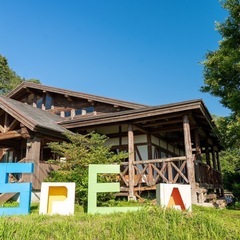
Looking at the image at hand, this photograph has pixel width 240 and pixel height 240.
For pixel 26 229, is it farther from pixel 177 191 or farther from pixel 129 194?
pixel 129 194

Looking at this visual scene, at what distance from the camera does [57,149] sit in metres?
10.4

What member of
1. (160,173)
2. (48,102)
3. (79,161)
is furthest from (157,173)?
(48,102)

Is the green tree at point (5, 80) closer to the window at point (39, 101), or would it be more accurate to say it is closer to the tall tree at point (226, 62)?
the window at point (39, 101)

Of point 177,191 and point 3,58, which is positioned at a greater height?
point 3,58

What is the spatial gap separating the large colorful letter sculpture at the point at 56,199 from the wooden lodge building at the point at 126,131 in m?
3.79

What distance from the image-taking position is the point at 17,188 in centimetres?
688

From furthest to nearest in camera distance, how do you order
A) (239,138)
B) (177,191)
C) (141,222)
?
(239,138) < (177,191) < (141,222)

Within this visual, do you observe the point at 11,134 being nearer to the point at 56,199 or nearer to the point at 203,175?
the point at 56,199

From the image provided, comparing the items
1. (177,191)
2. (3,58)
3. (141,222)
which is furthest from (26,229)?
(3,58)

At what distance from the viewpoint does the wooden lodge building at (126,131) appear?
411 inches

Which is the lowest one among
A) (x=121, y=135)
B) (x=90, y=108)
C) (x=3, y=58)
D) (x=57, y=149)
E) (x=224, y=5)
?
(x=57, y=149)

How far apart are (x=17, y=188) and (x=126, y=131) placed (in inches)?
302

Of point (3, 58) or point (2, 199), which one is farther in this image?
point (3, 58)

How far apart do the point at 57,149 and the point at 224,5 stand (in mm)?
9473
